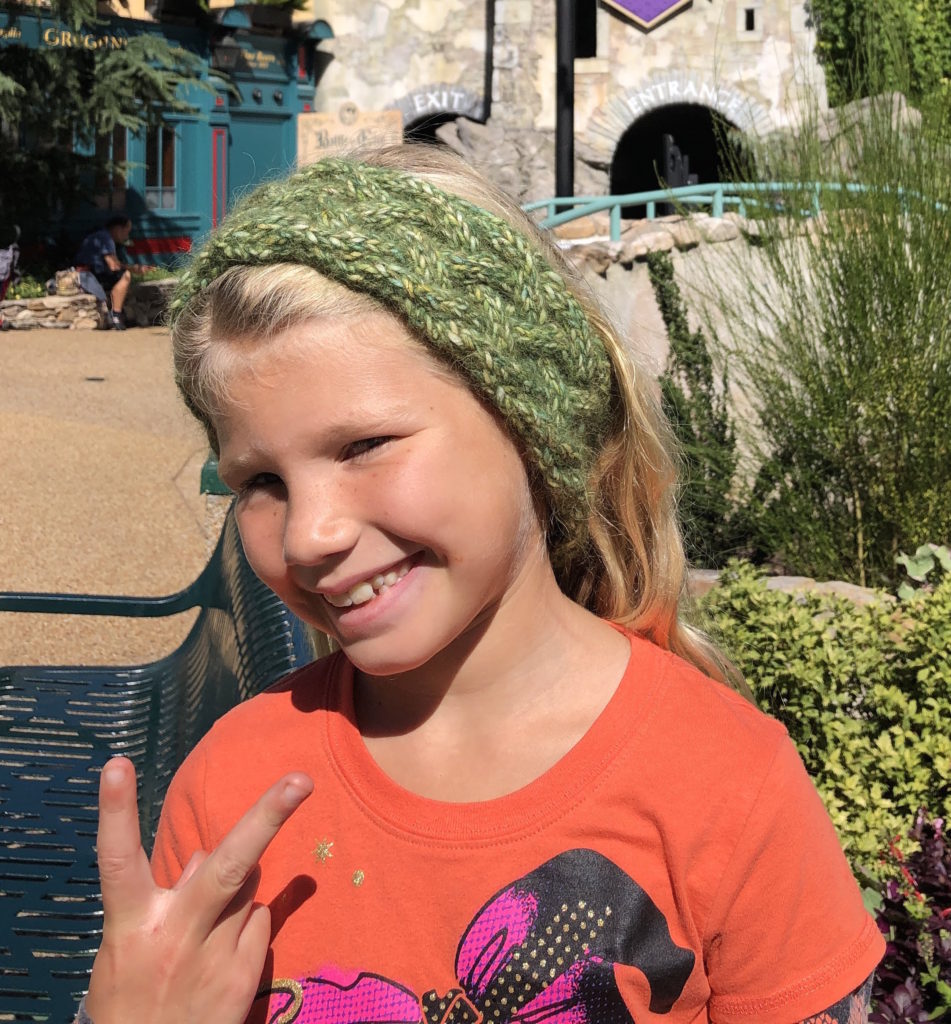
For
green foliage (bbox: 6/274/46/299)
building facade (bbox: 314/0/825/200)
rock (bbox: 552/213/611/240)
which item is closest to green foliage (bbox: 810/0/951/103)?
rock (bbox: 552/213/611/240)

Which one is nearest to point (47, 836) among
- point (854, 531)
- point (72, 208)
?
point (854, 531)

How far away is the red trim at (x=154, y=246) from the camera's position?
1788cm

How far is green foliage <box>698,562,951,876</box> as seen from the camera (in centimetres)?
245

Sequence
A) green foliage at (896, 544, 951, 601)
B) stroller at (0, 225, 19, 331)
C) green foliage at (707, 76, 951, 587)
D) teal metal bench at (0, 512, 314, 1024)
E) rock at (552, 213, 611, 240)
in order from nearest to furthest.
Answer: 1. teal metal bench at (0, 512, 314, 1024)
2. green foliage at (896, 544, 951, 601)
3. green foliage at (707, 76, 951, 587)
4. rock at (552, 213, 611, 240)
5. stroller at (0, 225, 19, 331)

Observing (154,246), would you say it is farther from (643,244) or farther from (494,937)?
(494,937)

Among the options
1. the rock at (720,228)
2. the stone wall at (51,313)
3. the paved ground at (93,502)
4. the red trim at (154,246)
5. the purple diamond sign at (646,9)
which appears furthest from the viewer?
the purple diamond sign at (646,9)

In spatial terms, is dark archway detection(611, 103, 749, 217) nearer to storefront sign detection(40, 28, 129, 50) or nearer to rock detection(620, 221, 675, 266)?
storefront sign detection(40, 28, 129, 50)

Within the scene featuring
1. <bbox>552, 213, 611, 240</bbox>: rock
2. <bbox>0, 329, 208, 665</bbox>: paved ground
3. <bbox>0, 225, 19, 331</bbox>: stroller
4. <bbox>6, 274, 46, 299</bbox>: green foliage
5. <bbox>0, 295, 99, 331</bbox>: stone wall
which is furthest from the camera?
<bbox>6, 274, 46, 299</bbox>: green foliage

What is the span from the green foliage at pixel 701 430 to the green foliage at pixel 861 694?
1.64m

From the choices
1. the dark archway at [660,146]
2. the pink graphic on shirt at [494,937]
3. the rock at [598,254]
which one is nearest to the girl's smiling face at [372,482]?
the pink graphic on shirt at [494,937]

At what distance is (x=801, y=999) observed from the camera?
50.4 inches

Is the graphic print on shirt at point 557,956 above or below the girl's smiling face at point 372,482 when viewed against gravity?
below

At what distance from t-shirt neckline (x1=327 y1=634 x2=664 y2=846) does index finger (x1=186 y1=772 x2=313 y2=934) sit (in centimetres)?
19

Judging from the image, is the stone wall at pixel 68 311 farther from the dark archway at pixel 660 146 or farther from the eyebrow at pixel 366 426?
the eyebrow at pixel 366 426
